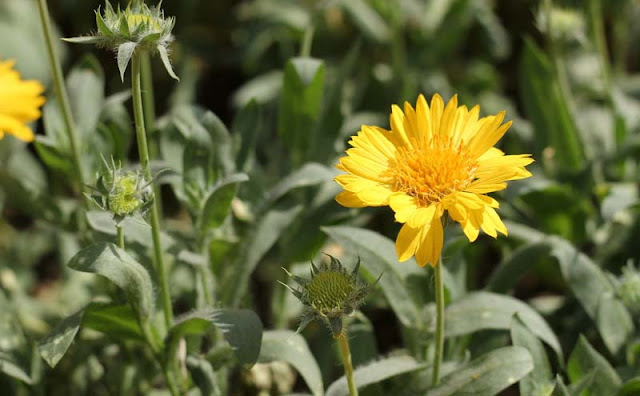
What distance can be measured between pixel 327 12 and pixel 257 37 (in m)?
0.46

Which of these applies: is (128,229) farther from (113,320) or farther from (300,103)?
(300,103)

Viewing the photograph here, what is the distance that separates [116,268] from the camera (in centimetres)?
208

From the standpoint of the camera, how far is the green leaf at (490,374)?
7.11 feet

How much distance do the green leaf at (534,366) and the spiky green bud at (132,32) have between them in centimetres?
122

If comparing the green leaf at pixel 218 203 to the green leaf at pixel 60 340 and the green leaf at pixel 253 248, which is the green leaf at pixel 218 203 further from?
the green leaf at pixel 60 340

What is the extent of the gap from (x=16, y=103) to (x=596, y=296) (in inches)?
69.7

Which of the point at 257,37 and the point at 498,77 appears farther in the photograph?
the point at 498,77

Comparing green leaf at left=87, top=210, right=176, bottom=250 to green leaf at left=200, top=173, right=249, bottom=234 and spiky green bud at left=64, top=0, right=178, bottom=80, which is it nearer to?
green leaf at left=200, top=173, right=249, bottom=234

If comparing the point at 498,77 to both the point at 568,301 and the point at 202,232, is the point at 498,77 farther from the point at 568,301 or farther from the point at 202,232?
the point at 202,232

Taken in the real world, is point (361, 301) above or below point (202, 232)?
above

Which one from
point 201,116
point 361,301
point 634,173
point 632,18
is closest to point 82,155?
point 201,116

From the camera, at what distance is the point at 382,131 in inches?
86.0

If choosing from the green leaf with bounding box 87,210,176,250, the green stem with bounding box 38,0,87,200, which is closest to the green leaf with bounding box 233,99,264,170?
the green leaf with bounding box 87,210,176,250

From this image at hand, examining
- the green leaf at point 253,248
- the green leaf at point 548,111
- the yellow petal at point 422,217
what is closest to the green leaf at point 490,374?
the yellow petal at point 422,217
